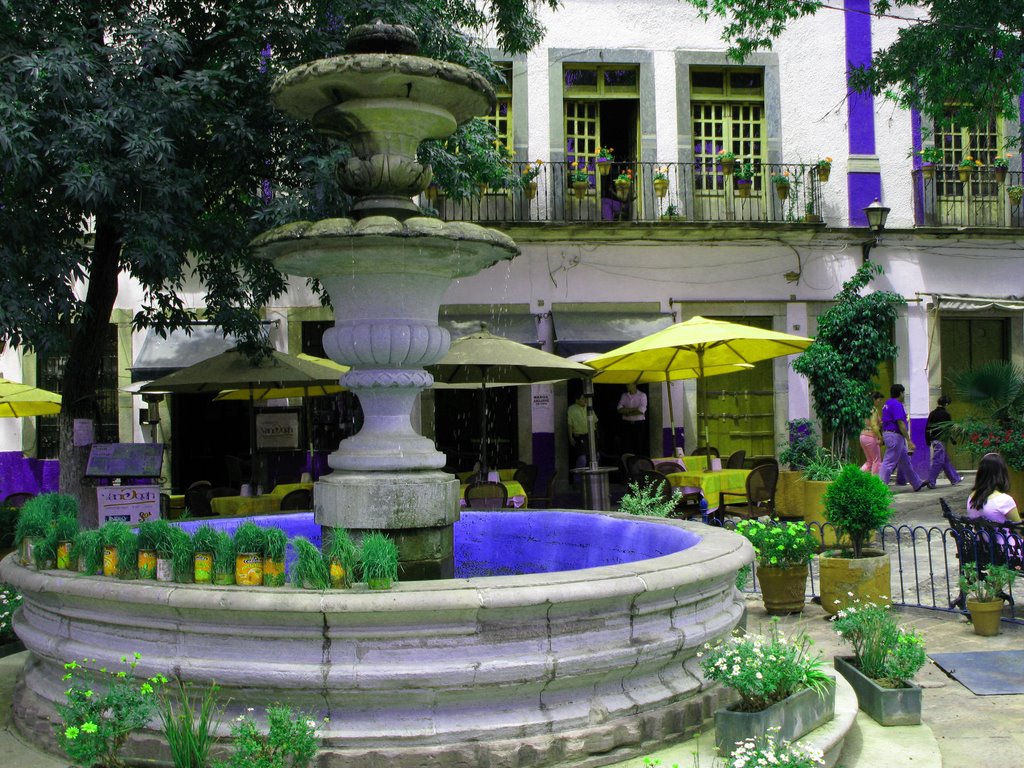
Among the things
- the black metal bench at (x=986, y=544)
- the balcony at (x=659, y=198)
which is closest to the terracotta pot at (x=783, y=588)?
the black metal bench at (x=986, y=544)

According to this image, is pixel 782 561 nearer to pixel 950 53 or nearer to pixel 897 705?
pixel 897 705

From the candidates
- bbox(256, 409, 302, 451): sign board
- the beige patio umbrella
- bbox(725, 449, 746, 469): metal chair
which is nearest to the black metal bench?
the beige patio umbrella

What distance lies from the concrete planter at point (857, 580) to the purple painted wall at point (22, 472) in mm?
11825

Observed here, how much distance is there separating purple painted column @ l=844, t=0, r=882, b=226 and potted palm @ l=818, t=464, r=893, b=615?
11.0 meters

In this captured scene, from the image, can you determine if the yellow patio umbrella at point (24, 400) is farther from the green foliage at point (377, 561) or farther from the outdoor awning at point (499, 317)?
the green foliage at point (377, 561)

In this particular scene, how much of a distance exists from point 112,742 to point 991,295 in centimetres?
1687

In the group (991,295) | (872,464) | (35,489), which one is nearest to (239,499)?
(35,489)

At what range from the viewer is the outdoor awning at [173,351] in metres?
15.2

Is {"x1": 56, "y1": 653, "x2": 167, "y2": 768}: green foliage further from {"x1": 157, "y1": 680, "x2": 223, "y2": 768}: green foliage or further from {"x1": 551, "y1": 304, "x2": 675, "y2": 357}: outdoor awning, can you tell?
{"x1": 551, "y1": 304, "x2": 675, "y2": 357}: outdoor awning

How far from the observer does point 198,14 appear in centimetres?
966

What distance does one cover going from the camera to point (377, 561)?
411cm

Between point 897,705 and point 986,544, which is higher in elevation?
point 986,544

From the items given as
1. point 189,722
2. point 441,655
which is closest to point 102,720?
point 189,722

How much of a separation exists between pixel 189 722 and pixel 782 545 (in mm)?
4787
